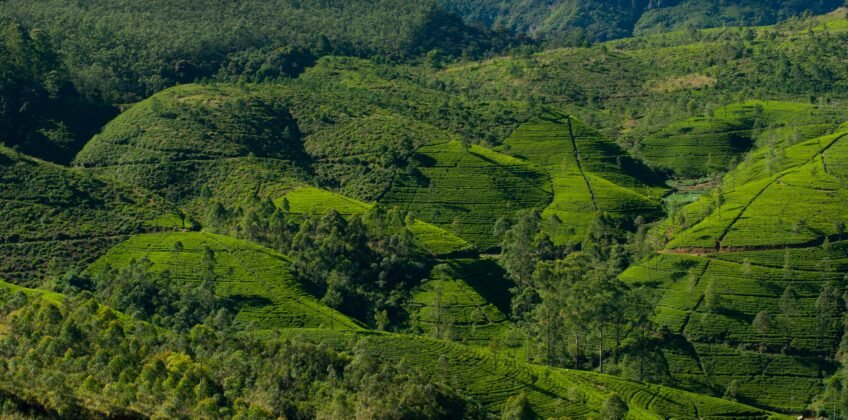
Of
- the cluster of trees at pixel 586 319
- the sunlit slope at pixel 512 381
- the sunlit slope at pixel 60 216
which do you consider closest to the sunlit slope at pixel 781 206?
the cluster of trees at pixel 586 319

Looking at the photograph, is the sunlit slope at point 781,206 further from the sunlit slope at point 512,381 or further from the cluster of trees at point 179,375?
the cluster of trees at point 179,375

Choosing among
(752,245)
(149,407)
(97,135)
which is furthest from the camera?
(97,135)

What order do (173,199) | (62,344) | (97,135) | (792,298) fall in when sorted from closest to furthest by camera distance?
(62,344)
(792,298)
(173,199)
(97,135)

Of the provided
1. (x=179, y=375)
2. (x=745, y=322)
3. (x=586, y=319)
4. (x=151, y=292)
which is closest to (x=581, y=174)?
(x=745, y=322)

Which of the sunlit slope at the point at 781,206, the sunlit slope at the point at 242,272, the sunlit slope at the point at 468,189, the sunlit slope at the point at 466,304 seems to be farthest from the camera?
the sunlit slope at the point at 468,189

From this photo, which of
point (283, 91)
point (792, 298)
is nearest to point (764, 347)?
point (792, 298)

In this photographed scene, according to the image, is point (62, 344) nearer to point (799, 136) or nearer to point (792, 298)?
point (792, 298)

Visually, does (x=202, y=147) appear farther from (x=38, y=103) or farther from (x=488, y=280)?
(x=488, y=280)
